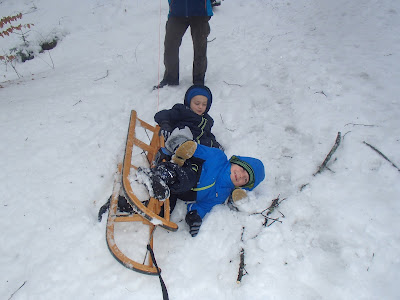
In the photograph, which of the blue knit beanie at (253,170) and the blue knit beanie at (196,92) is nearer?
the blue knit beanie at (253,170)

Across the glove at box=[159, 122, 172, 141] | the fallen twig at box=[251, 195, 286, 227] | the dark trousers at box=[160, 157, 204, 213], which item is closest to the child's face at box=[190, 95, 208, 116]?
the glove at box=[159, 122, 172, 141]

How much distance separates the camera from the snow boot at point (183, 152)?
2.56 meters

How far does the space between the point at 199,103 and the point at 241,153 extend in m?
0.75

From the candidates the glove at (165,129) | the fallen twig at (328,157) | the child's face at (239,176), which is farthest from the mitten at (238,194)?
the glove at (165,129)

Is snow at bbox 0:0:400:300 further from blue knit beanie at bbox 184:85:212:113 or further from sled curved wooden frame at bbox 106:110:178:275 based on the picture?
blue knit beanie at bbox 184:85:212:113

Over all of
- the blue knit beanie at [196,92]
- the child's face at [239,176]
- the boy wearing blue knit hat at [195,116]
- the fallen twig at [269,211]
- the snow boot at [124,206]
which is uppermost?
the blue knit beanie at [196,92]

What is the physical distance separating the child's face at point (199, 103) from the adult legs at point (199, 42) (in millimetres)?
1108

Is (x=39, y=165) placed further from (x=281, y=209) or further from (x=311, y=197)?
(x=311, y=197)

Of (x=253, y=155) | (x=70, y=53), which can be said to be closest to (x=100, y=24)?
(x=70, y=53)

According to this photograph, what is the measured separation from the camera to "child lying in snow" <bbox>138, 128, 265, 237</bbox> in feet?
8.01

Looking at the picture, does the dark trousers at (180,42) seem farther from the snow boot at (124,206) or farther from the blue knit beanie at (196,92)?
the snow boot at (124,206)

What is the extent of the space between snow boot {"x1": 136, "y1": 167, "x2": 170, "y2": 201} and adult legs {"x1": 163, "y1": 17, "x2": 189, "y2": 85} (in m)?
2.37

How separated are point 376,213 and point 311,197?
512mm

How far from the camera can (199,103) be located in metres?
3.20
